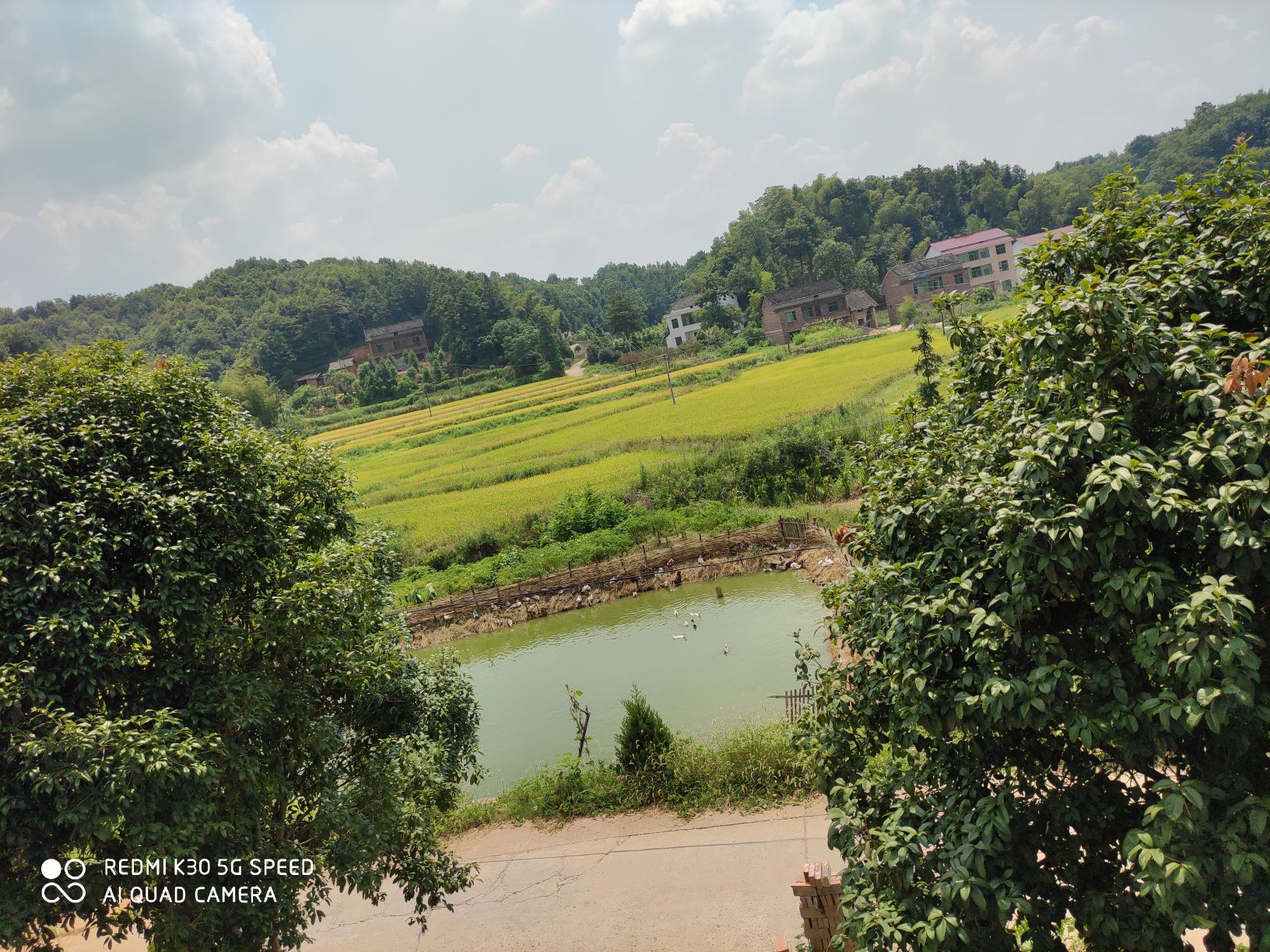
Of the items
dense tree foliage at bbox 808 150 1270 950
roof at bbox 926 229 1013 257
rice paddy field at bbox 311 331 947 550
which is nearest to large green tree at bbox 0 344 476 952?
dense tree foliage at bbox 808 150 1270 950

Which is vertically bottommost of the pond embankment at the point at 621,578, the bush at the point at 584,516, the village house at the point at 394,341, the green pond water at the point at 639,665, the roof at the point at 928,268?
the green pond water at the point at 639,665

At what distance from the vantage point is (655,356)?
6247cm

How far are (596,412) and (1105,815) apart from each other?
132ft

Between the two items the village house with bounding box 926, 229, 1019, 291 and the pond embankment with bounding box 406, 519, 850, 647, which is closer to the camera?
the pond embankment with bounding box 406, 519, 850, 647

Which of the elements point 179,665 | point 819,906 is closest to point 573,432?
point 819,906

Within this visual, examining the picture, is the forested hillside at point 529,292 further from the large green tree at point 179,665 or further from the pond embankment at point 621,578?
the large green tree at point 179,665

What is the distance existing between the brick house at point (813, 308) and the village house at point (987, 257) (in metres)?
9.14

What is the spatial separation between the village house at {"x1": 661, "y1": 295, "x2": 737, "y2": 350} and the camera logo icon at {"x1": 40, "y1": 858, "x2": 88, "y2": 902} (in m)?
74.7

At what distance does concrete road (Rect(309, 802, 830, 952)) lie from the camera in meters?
7.64

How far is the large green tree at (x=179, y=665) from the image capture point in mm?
4223

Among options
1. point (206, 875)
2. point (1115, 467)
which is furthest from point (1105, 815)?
point (206, 875)

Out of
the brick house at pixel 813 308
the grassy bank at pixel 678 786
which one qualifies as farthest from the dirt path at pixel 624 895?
the brick house at pixel 813 308

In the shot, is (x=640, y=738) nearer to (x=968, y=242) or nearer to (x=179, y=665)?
(x=179, y=665)

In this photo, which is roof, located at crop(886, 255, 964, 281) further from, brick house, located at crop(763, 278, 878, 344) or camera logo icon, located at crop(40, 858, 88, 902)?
camera logo icon, located at crop(40, 858, 88, 902)
